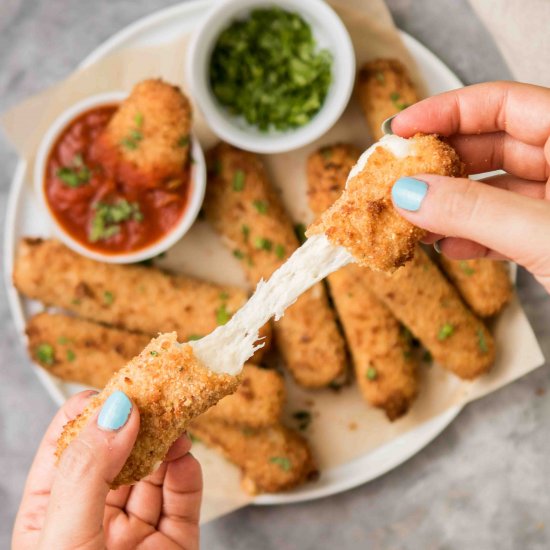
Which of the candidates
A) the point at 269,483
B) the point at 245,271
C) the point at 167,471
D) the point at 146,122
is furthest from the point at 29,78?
the point at 269,483

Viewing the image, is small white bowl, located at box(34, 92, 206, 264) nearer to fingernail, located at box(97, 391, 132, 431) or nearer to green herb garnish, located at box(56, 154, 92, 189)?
green herb garnish, located at box(56, 154, 92, 189)

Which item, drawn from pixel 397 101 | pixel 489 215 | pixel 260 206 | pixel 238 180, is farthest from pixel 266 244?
pixel 489 215

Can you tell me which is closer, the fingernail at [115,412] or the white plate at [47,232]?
the fingernail at [115,412]

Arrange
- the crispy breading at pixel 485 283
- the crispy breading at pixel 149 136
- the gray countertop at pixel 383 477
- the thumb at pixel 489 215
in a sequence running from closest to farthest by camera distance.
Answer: the thumb at pixel 489 215 < the crispy breading at pixel 149 136 < the crispy breading at pixel 485 283 < the gray countertop at pixel 383 477

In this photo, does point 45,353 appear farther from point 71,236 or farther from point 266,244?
point 266,244

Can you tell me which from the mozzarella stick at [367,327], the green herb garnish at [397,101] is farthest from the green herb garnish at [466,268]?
the green herb garnish at [397,101]

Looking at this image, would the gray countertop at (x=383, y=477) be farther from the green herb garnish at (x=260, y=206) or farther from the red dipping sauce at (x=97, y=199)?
the green herb garnish at (x=260, y=206)
